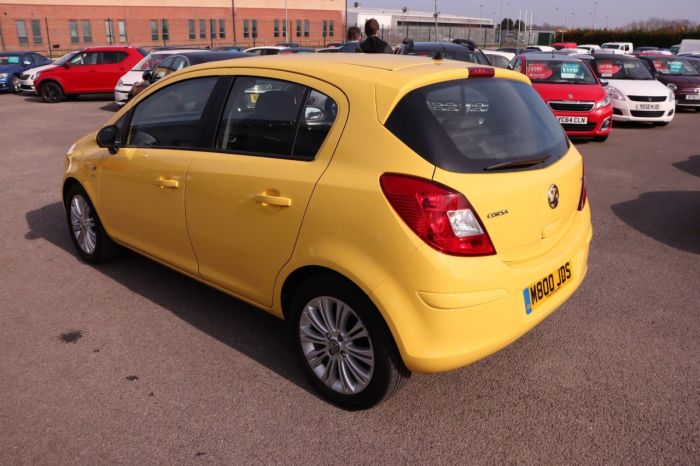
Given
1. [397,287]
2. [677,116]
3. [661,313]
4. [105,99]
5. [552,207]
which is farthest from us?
[105,99]

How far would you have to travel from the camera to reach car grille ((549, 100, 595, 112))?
10.9m

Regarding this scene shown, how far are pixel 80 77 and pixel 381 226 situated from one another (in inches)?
756

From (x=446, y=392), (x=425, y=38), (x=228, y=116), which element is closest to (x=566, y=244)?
(x=446, y=392)

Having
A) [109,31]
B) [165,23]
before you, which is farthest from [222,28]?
[109,31]

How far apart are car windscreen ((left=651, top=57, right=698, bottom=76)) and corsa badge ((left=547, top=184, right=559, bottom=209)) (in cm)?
1719

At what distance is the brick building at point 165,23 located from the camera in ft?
189

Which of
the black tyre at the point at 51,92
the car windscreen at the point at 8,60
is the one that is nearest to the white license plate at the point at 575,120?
the black tyre at the point at 51,92

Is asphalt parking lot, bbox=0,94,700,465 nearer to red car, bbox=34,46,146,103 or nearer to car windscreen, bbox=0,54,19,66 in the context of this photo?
red car, bbox=34,46,146,103

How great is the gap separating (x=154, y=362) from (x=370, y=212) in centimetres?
172

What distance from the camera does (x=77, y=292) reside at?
457 cm

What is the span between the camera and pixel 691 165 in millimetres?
9578

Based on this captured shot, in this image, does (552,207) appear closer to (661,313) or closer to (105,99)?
(661,313)

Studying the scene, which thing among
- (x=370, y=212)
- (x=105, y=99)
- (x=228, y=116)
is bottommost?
(x=105, y=99)

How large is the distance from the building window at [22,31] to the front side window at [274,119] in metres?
63.7
